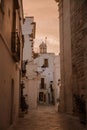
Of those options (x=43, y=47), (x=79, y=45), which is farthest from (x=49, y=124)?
(x=43, y=47)

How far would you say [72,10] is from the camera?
16.9 metres

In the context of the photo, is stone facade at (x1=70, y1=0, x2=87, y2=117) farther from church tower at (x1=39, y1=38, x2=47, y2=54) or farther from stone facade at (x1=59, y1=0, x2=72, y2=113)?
church tower at (x1=39, y1=38, x2=47, y2=54)

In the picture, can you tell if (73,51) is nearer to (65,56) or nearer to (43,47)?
(65,56)

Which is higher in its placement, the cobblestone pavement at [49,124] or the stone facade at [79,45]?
the stone facade at [79,45]

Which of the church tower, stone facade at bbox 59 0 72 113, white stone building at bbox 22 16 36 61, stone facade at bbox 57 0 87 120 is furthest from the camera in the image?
the church tower

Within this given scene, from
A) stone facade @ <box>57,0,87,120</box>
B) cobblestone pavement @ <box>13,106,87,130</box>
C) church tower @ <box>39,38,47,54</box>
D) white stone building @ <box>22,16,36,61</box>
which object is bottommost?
cobblestone pavement @ <box>13,106,87,130</box>

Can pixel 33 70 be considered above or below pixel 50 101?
above

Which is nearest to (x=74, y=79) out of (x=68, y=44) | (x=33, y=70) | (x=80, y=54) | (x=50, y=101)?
(x=80, y=54)

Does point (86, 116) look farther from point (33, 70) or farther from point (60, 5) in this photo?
point (33, 70)

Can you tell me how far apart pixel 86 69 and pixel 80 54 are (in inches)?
78.7

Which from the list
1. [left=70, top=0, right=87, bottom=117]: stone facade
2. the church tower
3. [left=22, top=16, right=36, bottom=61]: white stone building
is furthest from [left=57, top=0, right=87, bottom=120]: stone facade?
the church tower

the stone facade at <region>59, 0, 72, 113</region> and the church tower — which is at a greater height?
the church tower

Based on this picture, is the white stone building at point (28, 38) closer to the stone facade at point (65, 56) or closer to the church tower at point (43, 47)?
the stone facade at point (65, 56)

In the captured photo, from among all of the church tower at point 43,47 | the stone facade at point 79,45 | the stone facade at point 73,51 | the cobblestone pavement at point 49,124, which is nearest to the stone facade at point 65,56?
the stone facade at point 73,51
